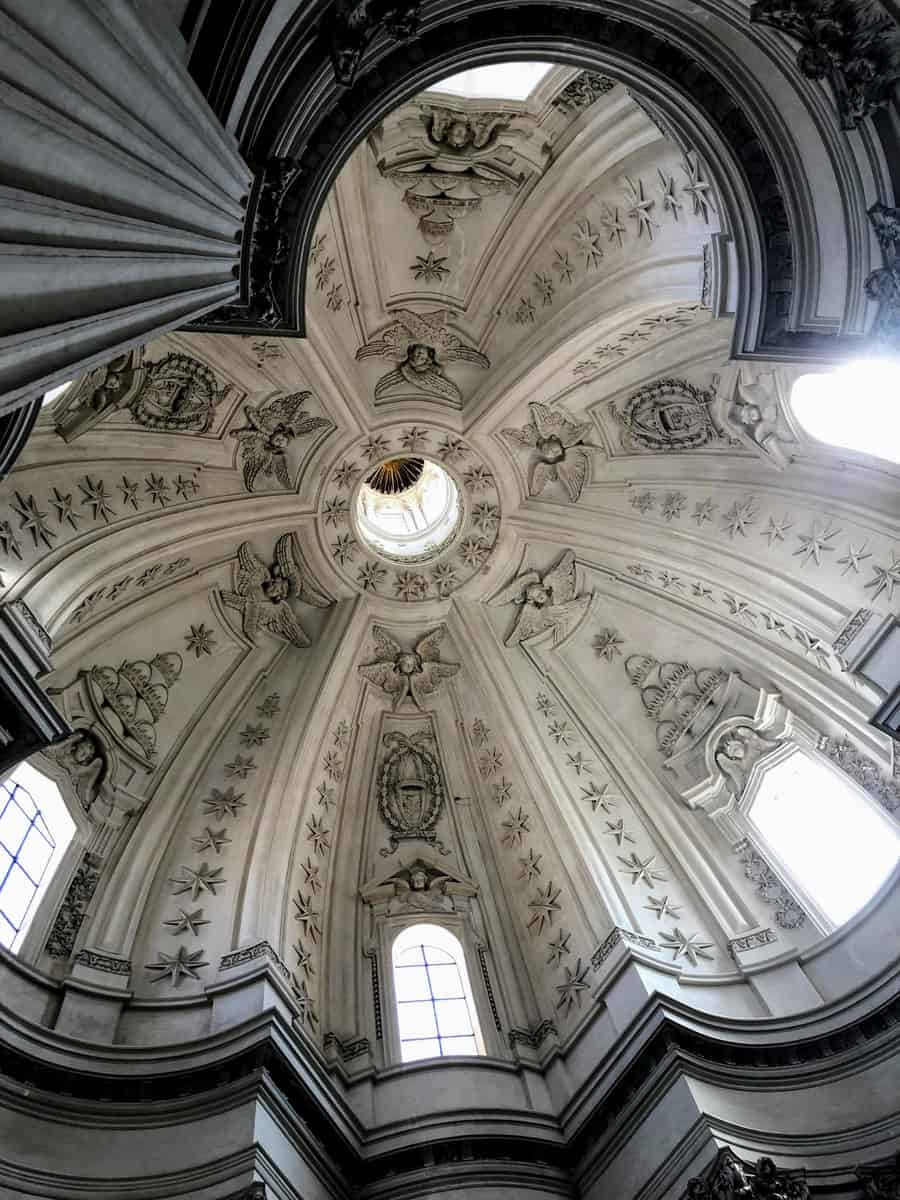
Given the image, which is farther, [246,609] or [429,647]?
[429,647]

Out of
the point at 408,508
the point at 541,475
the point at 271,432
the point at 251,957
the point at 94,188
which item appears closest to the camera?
the point at 94,188

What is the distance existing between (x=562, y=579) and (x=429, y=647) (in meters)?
2.85

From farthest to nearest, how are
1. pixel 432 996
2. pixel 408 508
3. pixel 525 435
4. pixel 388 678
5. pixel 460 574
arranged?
pixel 408 508 < pixel 460 574 < pixel 388 678 < pixel 525 435 < pixel 432 996

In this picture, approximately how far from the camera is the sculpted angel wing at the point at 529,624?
1817 cm

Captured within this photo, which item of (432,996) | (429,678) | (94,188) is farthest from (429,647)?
(94,188)

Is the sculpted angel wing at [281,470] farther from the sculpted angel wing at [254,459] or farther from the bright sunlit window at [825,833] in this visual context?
the bright sunlit window at [825,833]

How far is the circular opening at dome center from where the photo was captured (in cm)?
1873

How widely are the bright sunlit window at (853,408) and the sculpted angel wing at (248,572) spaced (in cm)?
915

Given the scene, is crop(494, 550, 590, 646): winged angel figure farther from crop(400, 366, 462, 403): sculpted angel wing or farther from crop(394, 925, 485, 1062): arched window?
crop(394, 925, 485, 1062): arched window

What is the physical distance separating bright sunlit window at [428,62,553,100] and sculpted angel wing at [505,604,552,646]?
8.60 metres

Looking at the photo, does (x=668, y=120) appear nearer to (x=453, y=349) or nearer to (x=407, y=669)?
(x=453, y=349)

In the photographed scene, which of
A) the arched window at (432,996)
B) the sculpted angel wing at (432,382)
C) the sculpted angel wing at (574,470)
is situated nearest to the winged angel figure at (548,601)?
the sculpted angel wing at (574,470)

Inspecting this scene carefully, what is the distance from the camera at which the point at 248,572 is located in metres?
16.9

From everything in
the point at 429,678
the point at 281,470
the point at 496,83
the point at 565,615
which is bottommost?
the point at 496,83
